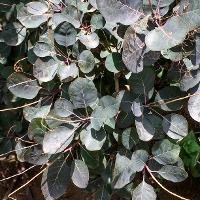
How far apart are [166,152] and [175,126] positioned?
89 mm

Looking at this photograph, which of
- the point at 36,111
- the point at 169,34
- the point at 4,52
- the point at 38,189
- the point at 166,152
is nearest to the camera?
the point at 169,34

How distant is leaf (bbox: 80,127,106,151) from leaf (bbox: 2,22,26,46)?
41cm

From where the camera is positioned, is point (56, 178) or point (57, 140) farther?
point (56, 178)

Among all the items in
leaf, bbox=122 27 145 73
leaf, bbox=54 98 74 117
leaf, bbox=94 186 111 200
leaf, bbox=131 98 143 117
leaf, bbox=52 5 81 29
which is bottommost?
leaf, bbox=94 186 111 200

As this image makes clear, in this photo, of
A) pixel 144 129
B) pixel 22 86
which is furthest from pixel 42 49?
pixel 144 129

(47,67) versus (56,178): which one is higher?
(47,67)

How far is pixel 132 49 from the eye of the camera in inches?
44.1

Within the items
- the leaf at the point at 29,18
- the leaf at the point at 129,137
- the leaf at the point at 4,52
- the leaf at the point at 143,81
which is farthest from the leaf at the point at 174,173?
the leaf at the point at 4,52

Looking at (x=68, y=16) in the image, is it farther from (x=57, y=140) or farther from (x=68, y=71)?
(x=57, y=140)

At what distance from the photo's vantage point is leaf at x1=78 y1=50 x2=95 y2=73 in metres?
1.30

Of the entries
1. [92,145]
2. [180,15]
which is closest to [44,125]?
[92,145]

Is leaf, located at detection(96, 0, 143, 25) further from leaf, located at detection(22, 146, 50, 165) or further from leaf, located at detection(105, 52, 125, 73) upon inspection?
leaf, located at detection(22, 146, 50, 165)

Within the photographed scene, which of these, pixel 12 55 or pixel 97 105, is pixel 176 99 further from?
pixel 12 55

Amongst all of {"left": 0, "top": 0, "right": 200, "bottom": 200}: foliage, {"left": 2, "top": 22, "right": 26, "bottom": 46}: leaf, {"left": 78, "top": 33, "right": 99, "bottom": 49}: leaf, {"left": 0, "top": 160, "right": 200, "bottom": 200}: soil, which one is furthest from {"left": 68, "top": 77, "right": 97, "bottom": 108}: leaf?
{"left": 0, "top": 160, "right": 200, "bottom": 200}: soil
